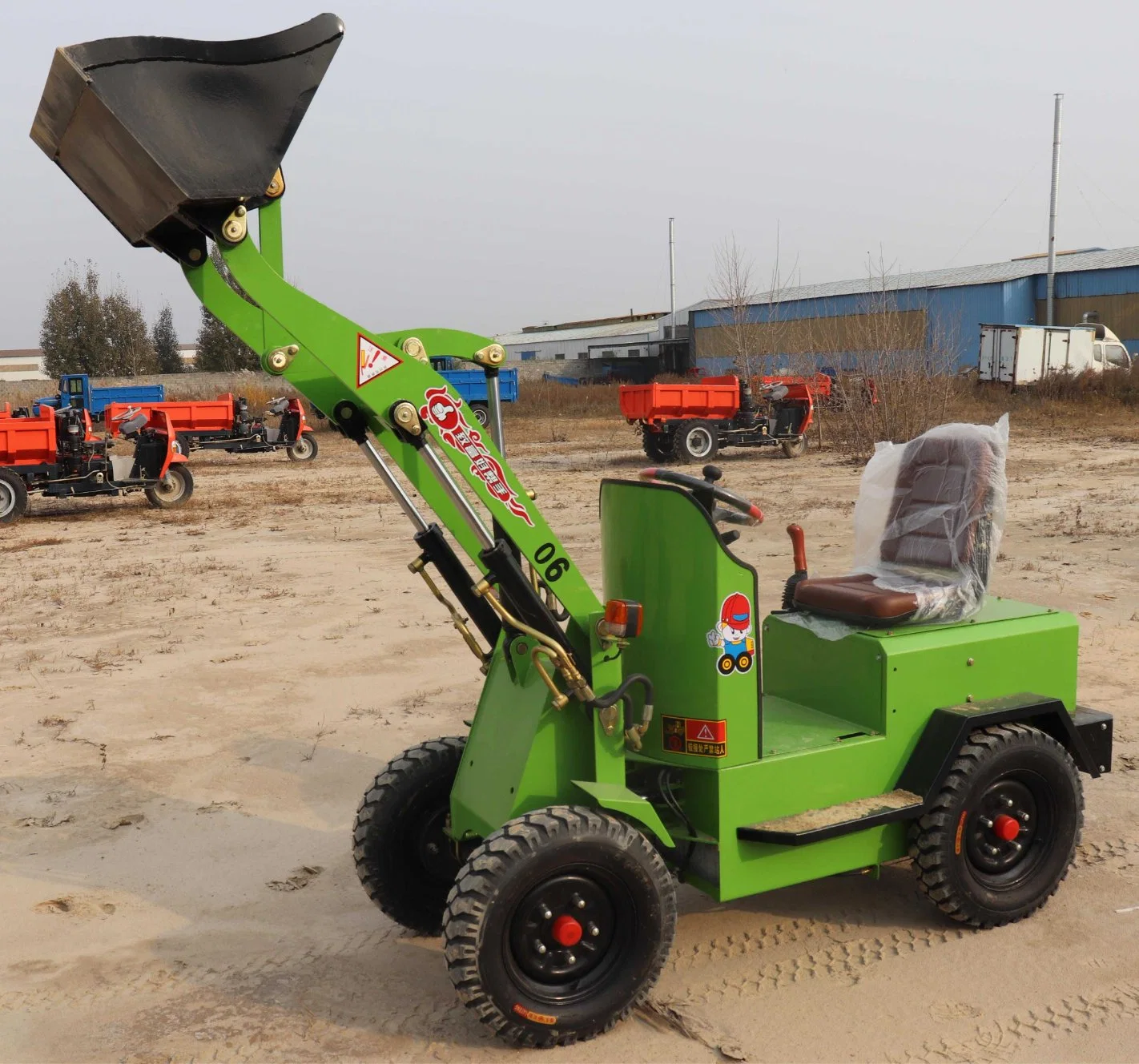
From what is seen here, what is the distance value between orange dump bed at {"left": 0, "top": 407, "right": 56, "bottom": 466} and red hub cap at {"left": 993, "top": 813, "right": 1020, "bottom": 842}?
532 inches

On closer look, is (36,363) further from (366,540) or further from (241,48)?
(241,48)

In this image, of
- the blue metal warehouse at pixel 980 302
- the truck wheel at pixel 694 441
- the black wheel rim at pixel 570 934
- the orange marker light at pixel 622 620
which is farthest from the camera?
the blue metal warehouse at pixel 980 302

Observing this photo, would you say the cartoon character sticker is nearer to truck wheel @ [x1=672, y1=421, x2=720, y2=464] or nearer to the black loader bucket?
the black loader bucket

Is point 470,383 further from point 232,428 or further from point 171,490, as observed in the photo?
point 171,490

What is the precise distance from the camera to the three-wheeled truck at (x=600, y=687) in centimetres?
300

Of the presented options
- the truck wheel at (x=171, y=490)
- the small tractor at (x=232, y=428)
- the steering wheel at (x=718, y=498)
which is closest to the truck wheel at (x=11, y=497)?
the truck wheel at (x=171, y=490)

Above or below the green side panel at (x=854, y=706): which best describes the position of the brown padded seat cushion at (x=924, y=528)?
above

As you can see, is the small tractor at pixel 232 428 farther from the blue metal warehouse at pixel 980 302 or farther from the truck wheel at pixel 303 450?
the blue metal warehouse at pixel 980 302

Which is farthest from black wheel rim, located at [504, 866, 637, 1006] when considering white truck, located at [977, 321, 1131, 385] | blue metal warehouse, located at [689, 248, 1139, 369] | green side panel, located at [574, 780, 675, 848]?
blue metal warehouse, located at [689, 248, 1139, 369]

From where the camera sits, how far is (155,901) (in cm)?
434

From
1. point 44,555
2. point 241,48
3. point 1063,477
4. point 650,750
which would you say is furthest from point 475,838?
point 1063,477

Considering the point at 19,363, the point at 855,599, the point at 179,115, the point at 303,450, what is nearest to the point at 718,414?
the point at 303,450

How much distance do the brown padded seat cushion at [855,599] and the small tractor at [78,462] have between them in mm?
12602

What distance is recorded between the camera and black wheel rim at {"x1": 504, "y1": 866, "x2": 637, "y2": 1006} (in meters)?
3.24
